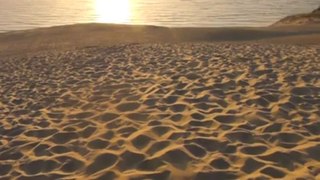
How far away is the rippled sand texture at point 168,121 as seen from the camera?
17.5 ft

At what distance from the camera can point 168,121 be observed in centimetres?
670

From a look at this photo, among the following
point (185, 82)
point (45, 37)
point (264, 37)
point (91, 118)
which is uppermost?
point (45, 37)

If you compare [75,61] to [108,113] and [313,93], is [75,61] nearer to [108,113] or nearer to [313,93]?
[108,113]

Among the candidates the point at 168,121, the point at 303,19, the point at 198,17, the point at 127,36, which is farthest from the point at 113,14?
the point at 168,121

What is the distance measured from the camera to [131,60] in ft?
41.1

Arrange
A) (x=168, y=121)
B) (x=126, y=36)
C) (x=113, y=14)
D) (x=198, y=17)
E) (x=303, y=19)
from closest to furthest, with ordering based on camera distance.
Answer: (x=168, y=121) < (x=126, y=36) < (x=303, y=19) < (x=198, y=17) < (x=113, y=14)

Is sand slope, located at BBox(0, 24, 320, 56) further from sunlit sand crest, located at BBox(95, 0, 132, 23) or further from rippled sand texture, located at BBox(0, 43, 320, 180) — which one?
sunlit sand crest, located at BBox(95, 0, 132, 23)

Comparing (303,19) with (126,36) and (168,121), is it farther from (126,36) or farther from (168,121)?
(168,121)

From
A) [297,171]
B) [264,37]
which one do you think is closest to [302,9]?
[264,37]

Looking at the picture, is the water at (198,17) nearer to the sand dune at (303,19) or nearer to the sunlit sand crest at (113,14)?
the sunlit sand crest at (113,14)

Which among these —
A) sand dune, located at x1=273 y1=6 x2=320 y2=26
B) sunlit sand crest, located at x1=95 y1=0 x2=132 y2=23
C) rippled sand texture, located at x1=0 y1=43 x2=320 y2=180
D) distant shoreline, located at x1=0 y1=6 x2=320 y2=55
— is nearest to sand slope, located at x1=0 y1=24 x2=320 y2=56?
distant shoreline, located at x1=0 y1=6 x2=320 y2=55

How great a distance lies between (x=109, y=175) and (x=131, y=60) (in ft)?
24.7

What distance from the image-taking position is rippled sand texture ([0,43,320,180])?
5.32 metres

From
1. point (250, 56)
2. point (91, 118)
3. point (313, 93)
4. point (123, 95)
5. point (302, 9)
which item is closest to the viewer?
point (91, 118)
